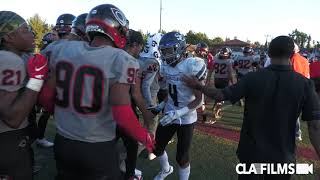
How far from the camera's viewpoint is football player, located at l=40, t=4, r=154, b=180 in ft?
8.80

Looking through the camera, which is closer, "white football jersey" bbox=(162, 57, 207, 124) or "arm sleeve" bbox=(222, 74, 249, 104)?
"arm sleeve" bbox=(222, 74, 249, 104)

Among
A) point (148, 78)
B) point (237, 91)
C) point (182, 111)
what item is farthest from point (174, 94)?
point (237, 91)

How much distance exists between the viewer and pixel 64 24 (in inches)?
233

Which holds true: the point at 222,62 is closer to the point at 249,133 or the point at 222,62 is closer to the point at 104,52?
the point at 249,133

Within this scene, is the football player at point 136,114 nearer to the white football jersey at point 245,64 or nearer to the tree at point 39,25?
the white football jersey at point 245,64

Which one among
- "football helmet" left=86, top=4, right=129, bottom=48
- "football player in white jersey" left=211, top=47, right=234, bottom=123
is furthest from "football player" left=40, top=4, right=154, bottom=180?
"football player in white jersey" left=211, top=47, right=234, bottom=123

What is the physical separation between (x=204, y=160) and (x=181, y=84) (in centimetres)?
198

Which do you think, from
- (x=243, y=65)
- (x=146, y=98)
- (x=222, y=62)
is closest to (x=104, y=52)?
(x=146, y=98)

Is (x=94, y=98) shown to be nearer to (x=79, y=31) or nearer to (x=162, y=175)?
(x=79, y=31)

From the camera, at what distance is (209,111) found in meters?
11.9

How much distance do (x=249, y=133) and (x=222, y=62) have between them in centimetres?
771

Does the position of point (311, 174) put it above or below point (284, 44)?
below

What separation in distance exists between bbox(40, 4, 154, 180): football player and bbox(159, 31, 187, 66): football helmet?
217 centimetres

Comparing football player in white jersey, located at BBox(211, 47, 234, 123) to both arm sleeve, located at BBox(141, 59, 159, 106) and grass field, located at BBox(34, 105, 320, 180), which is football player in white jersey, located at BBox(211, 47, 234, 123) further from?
arm sleeve, located at BBox(141, 59, 159, 106)
